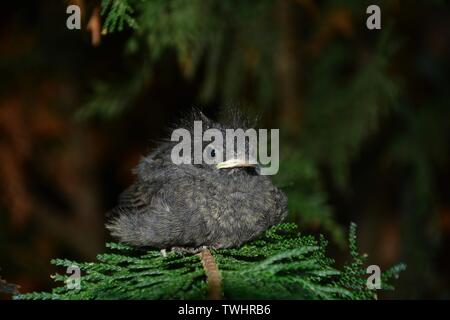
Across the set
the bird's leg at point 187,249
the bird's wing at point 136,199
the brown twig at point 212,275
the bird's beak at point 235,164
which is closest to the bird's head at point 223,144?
the bird's beak at point 235,164

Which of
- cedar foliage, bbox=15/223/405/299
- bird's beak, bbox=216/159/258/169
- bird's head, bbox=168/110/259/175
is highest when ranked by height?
bird's head, bbox=168/110/259/175

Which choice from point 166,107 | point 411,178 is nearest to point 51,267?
point 166,107

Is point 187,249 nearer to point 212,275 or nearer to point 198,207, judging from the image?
point 198,207

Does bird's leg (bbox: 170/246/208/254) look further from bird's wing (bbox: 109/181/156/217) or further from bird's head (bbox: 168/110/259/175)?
bird's head (bbox: 168/110/259/175)

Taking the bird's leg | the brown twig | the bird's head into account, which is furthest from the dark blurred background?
the brown twig

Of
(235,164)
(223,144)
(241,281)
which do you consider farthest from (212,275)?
(223,144)

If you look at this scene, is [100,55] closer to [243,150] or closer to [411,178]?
[243,150]
